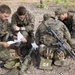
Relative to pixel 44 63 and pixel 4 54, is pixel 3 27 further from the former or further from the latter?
pixel 44 63

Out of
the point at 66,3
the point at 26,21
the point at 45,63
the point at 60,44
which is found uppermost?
the point at 66,3

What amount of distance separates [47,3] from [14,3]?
1.31 meters

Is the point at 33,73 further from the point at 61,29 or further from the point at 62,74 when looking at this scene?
the point at 61,29

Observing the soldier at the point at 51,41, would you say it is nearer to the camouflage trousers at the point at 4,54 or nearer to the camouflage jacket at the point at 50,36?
the camouflage jacket at the point at 50,36

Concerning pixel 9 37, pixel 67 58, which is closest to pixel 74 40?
pixel 67 58

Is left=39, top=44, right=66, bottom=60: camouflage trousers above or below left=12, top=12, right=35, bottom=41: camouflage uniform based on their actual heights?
below

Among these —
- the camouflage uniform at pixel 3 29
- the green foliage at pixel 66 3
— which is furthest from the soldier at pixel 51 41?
the green foliage at pixel 66 3

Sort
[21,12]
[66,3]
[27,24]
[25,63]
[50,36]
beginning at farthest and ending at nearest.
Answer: [66,3] < [27,24] < [21,12] < [50,36] < [25,63]

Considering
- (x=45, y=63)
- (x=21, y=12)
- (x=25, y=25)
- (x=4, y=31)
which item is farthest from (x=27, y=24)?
(x=45, y=63)

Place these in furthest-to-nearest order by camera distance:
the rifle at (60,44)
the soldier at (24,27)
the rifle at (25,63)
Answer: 1. the soldier at (24,27)
2. the rifle at (60,44)
3. the rifle at (25,63)

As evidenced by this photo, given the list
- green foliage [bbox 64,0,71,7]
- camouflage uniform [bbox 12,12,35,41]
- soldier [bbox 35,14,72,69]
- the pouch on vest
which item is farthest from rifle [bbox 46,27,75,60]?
green foliage [bbox 64,0,71,7]

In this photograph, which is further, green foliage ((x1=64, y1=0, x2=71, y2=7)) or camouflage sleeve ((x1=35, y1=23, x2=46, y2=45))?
green foliage ((x1=64, y1=0, x2=71, y2=7))

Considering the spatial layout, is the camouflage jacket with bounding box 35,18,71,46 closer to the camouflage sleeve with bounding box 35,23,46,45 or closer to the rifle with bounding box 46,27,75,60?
the camouflage sleeve with bounding box 35,23,46,45

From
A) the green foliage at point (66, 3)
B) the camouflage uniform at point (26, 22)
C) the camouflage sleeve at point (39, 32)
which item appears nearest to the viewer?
the camouflage sleeve at point (39, 32)
